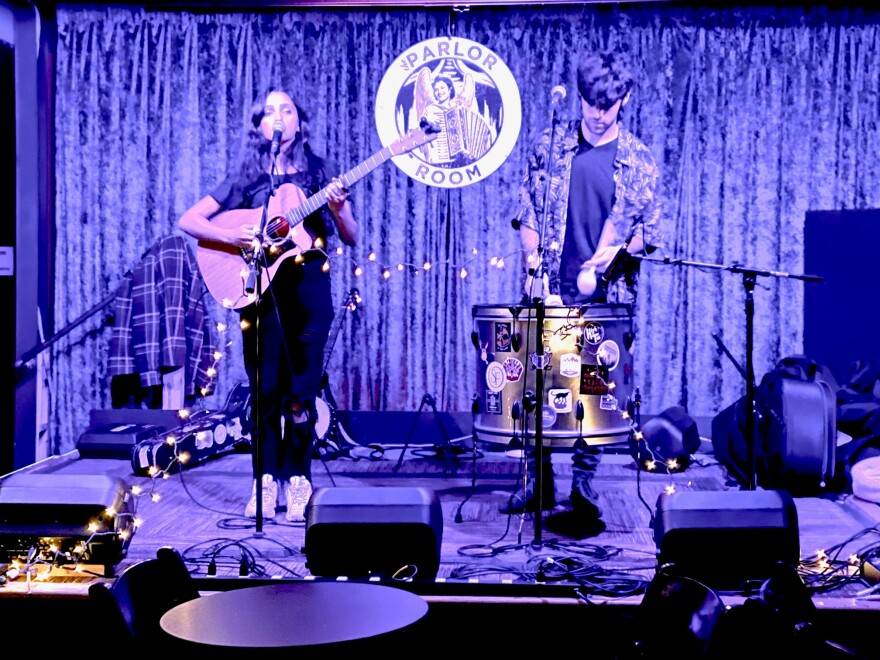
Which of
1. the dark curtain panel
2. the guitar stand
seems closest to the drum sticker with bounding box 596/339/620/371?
the guitar stand

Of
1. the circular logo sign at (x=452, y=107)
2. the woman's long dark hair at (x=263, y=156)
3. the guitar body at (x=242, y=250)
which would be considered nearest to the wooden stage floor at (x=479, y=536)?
the guitar body at (x=242, y=250)

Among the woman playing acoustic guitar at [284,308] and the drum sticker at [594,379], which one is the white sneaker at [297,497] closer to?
the woman playing acoustic guitar at [284,308]

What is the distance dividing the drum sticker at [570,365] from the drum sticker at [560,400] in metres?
0.08

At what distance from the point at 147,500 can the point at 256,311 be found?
1709mm

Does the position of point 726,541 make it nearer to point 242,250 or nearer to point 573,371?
point 573,371

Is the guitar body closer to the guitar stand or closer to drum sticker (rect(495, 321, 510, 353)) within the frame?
drum sticker (rect(495, 321, 510, 353))

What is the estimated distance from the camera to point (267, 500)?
203 inches

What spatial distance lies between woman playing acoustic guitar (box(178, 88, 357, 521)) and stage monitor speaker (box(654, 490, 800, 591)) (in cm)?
206

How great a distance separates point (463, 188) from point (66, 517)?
435 centimetres

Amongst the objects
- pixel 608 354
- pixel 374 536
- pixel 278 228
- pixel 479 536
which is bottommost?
pixel 479 536

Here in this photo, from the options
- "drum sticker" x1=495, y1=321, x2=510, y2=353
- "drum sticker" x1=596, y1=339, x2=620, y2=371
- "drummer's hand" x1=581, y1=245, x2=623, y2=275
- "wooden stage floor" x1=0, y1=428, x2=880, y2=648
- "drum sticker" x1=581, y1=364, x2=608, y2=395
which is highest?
"drummer's hand" x1=581, y1=245, x2=623, y2=275

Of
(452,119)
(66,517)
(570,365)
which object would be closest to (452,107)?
(452,119)

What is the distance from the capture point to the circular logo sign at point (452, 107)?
7.55m

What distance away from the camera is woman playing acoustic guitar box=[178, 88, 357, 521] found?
4.98 metres
